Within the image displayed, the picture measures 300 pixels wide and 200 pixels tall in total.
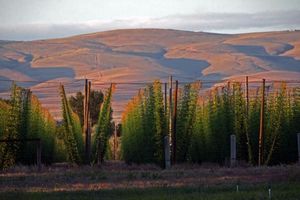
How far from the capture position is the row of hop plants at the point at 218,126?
31.0m

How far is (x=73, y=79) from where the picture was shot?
152125 millimetres

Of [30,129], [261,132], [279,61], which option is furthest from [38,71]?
[261,132]

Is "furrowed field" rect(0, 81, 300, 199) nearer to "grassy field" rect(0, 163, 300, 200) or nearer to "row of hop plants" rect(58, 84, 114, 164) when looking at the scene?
"row of hop plants" rect(58, 84, 114, 164)

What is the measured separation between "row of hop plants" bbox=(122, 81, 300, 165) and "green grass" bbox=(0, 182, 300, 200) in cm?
973

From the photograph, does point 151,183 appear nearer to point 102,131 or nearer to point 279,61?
point 102,131

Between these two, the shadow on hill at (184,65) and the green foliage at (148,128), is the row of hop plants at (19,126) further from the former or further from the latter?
the shadow on hill at (184,65)

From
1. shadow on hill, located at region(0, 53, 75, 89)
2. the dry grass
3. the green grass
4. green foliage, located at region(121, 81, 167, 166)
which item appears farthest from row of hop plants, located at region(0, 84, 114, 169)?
shadow on hill, located at region(0, 53, 75, 89)

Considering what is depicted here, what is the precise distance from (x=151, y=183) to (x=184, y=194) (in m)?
2.81

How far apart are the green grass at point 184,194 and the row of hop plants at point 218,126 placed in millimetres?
9731

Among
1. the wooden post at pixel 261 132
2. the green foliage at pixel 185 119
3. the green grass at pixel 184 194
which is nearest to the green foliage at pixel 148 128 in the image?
the green foliage at pixel 185 119

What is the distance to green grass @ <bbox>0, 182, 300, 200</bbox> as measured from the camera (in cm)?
1906

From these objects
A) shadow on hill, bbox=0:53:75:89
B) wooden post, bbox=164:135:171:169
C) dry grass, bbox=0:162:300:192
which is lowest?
dry grass, bbox=0:162:300:192

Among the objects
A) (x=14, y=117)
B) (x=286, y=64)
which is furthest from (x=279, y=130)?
(x=286, y=64)

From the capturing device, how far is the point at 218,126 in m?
31.4
